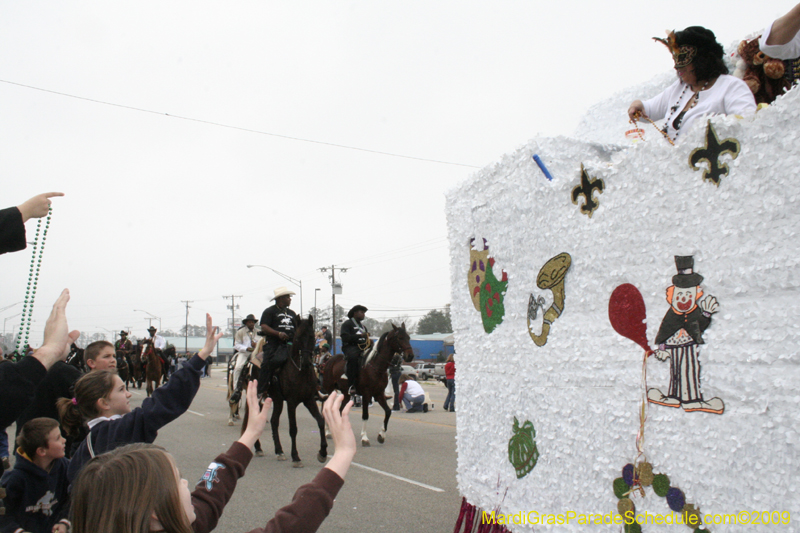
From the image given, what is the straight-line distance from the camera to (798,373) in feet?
5.72

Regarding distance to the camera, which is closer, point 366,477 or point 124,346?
point 366,477

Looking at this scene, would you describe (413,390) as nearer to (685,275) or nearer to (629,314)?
(629,314)

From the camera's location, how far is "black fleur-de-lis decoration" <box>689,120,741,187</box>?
6.44 feet

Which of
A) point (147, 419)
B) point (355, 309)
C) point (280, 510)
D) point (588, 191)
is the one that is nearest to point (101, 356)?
point (147, 419)

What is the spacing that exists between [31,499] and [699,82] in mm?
3853

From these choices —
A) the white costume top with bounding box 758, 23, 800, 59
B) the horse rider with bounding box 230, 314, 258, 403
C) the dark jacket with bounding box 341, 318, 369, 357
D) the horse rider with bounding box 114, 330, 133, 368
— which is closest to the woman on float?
the white costume top with bounding box 758, 23, 800, 59

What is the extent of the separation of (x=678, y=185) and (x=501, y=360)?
4.34 ft

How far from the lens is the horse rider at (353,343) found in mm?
9281

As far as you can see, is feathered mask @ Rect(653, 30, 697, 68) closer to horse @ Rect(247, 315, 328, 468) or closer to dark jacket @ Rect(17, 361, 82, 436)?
dark jacket @ Rect(17, 361, 82, 436)

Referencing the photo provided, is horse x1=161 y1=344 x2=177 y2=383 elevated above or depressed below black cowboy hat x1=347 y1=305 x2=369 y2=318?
below

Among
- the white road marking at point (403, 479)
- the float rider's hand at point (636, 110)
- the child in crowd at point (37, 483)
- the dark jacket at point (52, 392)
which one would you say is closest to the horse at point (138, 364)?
the white road marking at point (403, 479)

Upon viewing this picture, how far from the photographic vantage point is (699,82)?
8.74 ft

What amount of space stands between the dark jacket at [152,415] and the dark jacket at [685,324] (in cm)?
203

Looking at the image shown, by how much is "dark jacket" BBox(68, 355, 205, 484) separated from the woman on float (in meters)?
2.45
